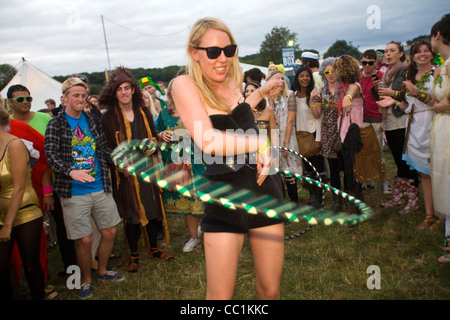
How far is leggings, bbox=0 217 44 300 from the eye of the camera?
3.67 metres

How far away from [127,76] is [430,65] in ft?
14.5

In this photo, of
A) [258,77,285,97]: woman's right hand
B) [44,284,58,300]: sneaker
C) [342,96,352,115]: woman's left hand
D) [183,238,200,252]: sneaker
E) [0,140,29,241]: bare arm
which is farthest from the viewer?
[342,96,352,115]: woman's left hand

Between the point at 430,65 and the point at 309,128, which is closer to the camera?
the point at 430,65

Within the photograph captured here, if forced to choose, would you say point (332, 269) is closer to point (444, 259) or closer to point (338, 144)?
point (444, 259)

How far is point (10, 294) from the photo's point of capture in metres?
3.77

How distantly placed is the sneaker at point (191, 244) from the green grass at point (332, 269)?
9 cm

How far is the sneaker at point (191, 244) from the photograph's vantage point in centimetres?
555

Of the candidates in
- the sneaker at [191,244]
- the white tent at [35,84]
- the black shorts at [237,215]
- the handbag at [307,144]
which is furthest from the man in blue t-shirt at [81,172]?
the white tent at [35,84]

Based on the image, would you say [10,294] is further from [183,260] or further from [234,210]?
[234,210]

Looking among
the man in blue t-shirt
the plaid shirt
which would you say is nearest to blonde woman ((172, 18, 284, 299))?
the man in blue t-shirt

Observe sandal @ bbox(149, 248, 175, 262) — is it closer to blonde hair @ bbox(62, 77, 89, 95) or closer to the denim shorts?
the denim shorts

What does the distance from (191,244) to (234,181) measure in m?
3.54
